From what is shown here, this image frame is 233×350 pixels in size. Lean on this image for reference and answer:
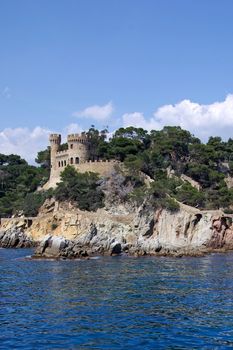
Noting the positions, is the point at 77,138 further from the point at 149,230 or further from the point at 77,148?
the point at 149,230

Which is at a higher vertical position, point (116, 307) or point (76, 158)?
point (76, 158)

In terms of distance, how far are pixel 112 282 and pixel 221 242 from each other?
3119cm

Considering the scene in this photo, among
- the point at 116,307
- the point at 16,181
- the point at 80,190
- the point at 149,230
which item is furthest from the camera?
the point at 16,181

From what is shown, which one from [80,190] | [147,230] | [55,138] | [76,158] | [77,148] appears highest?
[55,138]

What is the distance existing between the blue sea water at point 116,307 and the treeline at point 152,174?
28.6 metres

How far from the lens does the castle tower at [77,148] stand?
8231 cm

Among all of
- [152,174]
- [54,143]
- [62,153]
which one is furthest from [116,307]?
[54,143]

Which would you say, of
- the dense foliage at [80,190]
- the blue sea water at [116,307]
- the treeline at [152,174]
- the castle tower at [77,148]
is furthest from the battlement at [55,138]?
the blue sea water at [116,307]

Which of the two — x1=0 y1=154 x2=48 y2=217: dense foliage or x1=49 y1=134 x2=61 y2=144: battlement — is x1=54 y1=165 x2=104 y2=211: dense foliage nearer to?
x1=0 y1=154 x2=48 y2=217: dense foliage

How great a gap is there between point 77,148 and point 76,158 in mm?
1547

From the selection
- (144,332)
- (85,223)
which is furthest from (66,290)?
(85,223)

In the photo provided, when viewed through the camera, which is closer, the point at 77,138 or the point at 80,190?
the point at 80,190

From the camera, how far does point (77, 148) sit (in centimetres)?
8256

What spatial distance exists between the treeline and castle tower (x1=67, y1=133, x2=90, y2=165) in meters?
4.12
